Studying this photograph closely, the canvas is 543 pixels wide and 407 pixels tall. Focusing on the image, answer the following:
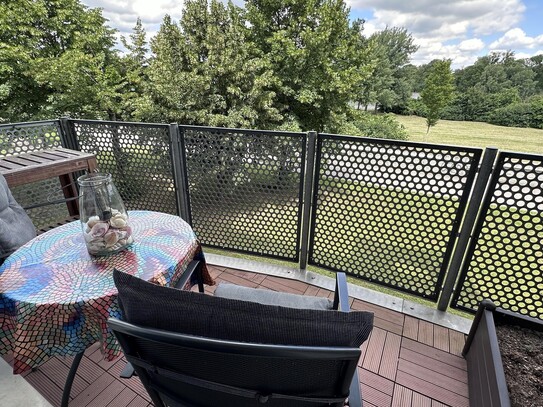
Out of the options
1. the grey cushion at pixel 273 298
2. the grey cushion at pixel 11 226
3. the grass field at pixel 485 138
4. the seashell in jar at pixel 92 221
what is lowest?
the grass field at pixel 485 138

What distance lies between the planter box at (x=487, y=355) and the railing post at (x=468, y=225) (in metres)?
0.41

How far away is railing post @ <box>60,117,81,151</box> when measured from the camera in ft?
9.64

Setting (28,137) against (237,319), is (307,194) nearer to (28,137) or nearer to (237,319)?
(237,319)

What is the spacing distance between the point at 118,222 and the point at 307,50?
706 cm

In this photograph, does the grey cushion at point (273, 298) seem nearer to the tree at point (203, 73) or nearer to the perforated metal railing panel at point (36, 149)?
the perforated metal railing panel at point (36, 149)

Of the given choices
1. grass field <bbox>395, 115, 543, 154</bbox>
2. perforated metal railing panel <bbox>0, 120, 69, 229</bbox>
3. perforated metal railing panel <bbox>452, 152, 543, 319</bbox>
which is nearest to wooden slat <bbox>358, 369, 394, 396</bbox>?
perforated metal railing panel <bbox>452, 152, 543, 319</bbox>

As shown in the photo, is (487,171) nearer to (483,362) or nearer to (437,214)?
(437,214)

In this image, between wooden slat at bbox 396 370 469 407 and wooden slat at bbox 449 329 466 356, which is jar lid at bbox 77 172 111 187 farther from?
wooden slat at bbox 449 329 466 356

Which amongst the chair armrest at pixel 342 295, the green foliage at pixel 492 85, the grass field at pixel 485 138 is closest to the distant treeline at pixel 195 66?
the chair armrest at pixel 342 295

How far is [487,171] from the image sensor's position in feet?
5.54

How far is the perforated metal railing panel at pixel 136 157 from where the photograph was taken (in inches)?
104

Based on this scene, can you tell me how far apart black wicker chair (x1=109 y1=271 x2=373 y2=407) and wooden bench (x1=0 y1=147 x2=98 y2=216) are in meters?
2.22

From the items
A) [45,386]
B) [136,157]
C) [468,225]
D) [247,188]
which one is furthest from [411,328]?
[136,157]

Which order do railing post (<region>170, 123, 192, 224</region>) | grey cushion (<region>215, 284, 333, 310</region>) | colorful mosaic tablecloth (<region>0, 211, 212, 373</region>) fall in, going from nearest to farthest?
colorful mosaic tablecloth (<region>0, 211, 212, 373</region>) → grey cushion (<region>215, 284, 333, 310</region>) → railing post (<region>170, 123, 192, 224</region>)
